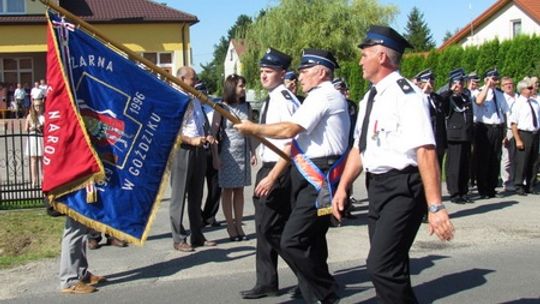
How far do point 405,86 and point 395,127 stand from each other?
273mm

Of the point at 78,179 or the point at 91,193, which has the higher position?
the point at 78,179

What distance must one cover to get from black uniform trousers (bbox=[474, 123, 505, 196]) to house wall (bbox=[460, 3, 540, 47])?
34224 millimetres

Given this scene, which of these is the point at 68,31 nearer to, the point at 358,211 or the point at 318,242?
the point at 318,242

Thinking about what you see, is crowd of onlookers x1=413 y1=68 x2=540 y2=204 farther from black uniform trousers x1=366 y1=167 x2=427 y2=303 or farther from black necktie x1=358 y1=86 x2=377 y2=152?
black uniform trousers x1=366 y1=167 x2=427 y2=303

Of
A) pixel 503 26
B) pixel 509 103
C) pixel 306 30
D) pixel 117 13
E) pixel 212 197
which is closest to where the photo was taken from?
pixel 212 197

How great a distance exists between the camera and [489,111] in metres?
12.0

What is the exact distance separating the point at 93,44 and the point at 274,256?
7.76 ft

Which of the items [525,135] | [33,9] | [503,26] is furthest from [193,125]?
[503,26]

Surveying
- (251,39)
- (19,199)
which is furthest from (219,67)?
(19,199)

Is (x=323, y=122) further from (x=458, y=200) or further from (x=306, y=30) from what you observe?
(x=306, y=30)

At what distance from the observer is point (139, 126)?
593 cm

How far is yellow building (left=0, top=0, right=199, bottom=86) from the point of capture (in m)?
35.3

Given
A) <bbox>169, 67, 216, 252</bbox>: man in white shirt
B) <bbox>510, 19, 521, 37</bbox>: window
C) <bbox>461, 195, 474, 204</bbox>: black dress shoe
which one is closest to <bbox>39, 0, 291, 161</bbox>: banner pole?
<bbox>169, 67, 216, 252</bbox>: man in white shirt

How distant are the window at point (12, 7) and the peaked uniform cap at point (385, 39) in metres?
34.3
